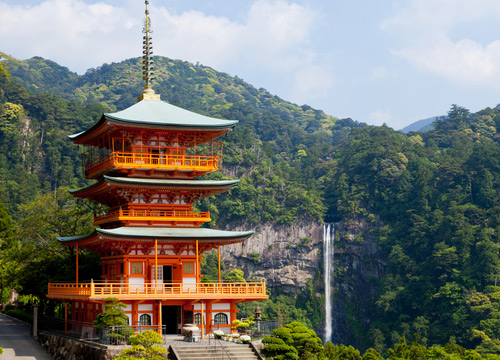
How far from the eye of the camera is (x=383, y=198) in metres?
98.4

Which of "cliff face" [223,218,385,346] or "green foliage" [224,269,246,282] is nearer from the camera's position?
"green foliage" [224,269,246,282]

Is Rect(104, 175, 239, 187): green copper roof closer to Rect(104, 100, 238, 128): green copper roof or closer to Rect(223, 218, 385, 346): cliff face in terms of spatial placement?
Rect(104, 100, 238, 128): green copper roof

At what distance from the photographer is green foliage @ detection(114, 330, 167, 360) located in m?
28.2

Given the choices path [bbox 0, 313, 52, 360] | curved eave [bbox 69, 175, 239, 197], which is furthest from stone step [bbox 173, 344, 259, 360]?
curved eave [bbox 69, 175, 239, 197]

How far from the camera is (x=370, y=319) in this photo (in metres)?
89.1

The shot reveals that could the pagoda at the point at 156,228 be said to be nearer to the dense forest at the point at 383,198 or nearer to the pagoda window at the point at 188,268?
the pagoda window at the point at 188,268

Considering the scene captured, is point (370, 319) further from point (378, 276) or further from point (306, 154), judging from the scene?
point (306, 154)

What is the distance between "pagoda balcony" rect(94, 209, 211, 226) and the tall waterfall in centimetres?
5679

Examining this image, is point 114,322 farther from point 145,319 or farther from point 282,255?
point 282,255

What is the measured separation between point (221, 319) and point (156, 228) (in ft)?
17.0

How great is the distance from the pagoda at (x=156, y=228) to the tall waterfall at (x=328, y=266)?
5671cm

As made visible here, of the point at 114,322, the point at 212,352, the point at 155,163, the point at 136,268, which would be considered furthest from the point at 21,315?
the point at 212,352

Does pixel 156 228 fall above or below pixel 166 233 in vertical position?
above

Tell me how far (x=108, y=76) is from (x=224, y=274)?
3642 inches
